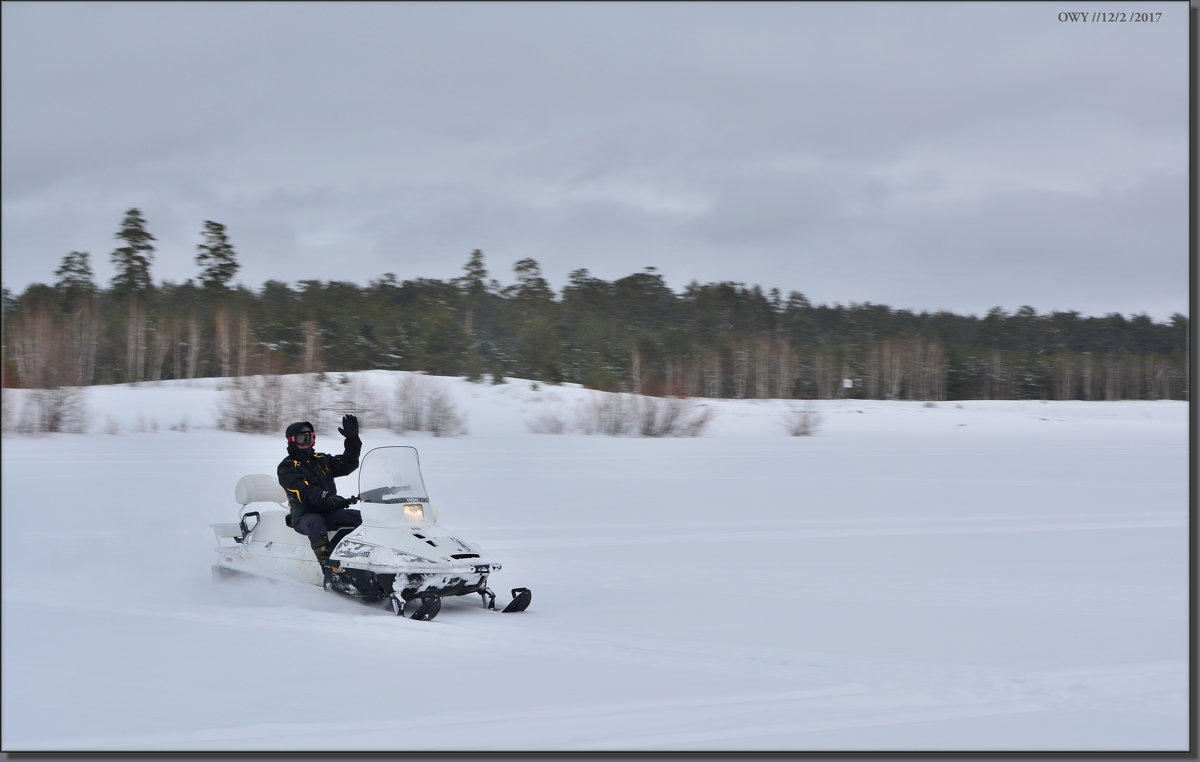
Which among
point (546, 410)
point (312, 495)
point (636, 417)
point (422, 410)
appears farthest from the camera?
point (546, 410)

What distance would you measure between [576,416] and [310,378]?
7366 millimetres

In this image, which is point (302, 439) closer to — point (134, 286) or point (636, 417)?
point (636, 417)

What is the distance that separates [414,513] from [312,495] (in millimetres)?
728

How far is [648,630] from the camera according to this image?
6.10 metres

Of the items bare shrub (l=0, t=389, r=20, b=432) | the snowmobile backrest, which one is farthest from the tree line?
the snowmobile backrest

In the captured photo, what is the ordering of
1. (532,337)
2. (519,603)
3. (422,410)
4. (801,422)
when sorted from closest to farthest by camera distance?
(519,603), (422,410), (801,422), (532,337)

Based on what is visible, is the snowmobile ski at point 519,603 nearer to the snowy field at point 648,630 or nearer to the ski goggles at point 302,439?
the snowy field at point 648,630

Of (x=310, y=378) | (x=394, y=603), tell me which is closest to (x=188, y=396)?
(x=310, y=378)

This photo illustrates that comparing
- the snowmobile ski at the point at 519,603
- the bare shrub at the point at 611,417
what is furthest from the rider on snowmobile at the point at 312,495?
the bare shrub at the point at 611,417

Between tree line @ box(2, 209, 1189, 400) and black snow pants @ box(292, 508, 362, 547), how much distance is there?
18.1 metres

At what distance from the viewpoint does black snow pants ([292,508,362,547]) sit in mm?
6715

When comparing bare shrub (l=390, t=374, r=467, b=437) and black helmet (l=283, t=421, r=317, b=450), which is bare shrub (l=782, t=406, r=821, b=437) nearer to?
bare shrub (l=390, t=374, r=467, b=437)

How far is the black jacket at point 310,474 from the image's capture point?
22.2ft

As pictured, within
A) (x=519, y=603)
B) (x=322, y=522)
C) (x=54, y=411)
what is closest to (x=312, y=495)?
(x=322, y=522)
